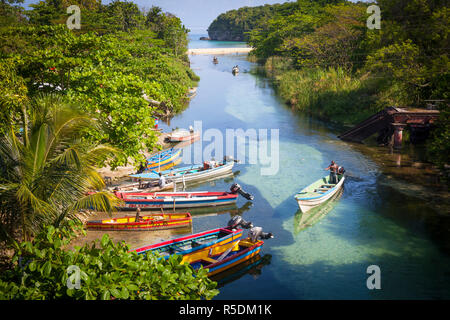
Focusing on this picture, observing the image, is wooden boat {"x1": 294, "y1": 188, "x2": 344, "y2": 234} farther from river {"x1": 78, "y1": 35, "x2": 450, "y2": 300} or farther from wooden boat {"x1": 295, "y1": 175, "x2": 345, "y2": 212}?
wooden boat {"x1": 295, "y1": 175, "x2": 345, "y2": 212}

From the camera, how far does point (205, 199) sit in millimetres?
20625

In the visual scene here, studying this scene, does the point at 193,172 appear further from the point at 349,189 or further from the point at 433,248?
the point at 433,248

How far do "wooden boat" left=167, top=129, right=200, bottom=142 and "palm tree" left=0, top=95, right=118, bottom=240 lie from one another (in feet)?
70.4

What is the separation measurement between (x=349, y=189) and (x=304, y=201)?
514 centimetres

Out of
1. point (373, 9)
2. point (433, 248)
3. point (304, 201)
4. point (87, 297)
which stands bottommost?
point (433, 248)

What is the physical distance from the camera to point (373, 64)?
108ft

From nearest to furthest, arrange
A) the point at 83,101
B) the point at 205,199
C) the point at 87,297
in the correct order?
the point at 87,297
the point at 83,101
the point at 205,199

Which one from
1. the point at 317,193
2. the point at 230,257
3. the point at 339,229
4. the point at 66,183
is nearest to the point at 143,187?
the point at 230,257

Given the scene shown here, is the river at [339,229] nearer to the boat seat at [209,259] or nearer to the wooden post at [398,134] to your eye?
the boat seat at [209,259]

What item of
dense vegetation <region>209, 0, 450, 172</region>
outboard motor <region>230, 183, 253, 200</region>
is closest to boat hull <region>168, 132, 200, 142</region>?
outboard motor <region>230, 183, 253, 200</region>

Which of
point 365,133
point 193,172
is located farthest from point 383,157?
point 193,172

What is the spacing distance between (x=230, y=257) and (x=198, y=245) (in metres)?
1.30

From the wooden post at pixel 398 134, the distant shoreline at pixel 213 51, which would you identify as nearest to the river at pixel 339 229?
the wooden post at pixel 398 134

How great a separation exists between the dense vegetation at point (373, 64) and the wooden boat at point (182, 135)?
14664 millimetres
